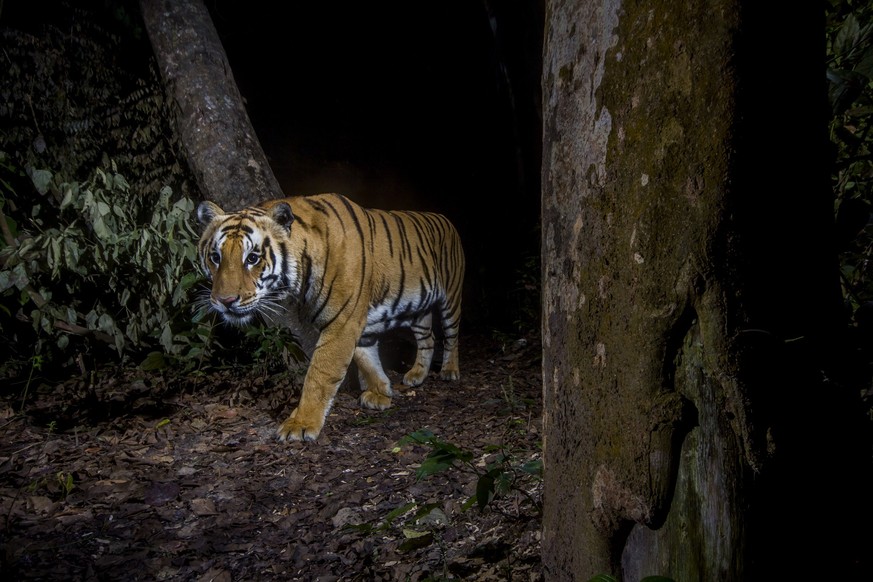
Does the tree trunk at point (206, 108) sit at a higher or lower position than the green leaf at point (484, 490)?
higher

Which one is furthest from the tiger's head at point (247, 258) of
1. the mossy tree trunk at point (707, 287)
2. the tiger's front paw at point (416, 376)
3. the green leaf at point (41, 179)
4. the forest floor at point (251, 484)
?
the mossy tree trunk at point (707, 287)

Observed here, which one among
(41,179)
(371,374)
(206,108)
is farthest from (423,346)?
(41,179)

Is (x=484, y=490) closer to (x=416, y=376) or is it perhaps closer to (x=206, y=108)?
(x=416, y=376)

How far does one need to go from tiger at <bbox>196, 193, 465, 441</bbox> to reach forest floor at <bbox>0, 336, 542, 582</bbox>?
0.25m

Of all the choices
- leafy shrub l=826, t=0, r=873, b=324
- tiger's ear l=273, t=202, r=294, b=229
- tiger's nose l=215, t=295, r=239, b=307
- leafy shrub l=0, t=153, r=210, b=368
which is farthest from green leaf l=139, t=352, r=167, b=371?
leafy shrub l=826, t=0, r=873, b=324

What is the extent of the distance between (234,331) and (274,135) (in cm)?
432

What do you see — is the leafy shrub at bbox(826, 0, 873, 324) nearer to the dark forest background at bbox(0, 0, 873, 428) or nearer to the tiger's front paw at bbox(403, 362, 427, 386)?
the dark forest background at bbox(0, 0, 873, 428)

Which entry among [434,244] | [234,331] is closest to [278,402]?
[234,331]

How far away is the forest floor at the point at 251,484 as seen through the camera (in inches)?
84.9

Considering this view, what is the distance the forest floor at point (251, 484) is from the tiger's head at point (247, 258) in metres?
0.80

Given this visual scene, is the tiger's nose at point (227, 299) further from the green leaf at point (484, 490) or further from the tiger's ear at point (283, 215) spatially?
the green leaf at point (484, 490)

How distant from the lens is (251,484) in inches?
116

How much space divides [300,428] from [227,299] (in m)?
0.84

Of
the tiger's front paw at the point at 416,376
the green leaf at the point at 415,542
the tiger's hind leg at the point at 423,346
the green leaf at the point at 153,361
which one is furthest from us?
the tiger's hind leg at the point at 423,346
